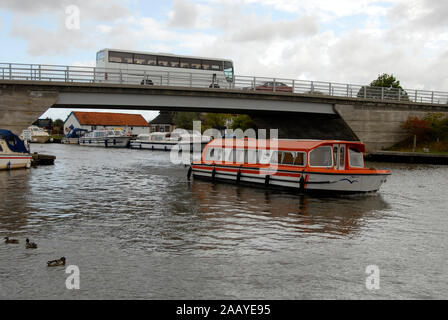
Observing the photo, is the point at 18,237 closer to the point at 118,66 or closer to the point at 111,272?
the point at 111,272

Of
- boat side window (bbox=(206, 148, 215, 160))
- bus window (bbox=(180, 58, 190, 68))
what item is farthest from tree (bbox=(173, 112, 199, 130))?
boat side window (bbox=(206, 148, 215, 160))

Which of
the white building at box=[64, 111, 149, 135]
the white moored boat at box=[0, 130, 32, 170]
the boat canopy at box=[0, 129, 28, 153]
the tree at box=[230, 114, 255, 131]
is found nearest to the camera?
the white moored boat at box=[0, 130, 32, 170]

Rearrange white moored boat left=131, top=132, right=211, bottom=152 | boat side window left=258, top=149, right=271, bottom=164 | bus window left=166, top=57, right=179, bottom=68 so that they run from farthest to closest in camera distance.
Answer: white moored boat left=131, top=132, right=211, bottom=152
bus window left=166, top=57, right=179, bottom=68
boat side window left=258, top=149, right=271, bottom=164

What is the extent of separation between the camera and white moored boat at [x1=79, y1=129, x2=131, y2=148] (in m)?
77.8

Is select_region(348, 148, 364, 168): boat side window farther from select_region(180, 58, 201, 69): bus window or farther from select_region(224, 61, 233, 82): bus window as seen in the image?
select_region(224, 61, 233, 82): bus window

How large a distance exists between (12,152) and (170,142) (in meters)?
38.9

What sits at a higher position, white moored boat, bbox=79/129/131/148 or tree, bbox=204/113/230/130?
tree, bbox=204/113/230/130

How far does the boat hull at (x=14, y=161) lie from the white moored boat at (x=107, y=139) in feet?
149

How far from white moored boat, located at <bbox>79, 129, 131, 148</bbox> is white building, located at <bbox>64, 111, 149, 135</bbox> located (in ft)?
79.3

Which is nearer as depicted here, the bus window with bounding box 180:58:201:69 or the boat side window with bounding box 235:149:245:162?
the boat side window with bounding box 235:149:245:162

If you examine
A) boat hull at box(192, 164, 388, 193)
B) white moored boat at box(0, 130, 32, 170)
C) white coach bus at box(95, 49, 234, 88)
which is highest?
white coach bus at box(95, 49, 234, 88)

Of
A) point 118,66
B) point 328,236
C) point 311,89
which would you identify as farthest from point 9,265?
point 118,66

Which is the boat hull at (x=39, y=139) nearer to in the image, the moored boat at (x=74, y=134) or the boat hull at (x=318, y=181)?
the moored boat at (x=74, y=134)

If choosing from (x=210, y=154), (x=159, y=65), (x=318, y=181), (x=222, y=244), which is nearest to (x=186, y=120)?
(x=159, y=65)
